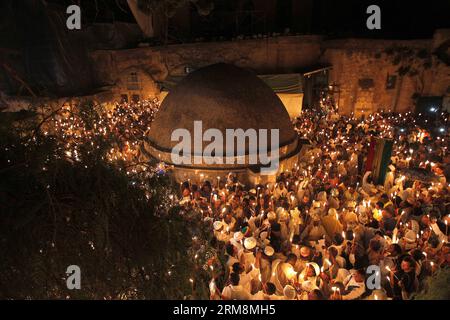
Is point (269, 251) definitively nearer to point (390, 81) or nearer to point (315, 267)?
point (315, 267)

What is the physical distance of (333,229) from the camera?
819 cm

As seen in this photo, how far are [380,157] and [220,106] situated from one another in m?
5.90

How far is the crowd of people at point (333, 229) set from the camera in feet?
20.3

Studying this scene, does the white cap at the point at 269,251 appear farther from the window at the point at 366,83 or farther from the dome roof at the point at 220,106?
the window at the point at 366,83

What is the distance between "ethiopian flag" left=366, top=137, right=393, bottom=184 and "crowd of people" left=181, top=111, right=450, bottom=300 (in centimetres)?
23

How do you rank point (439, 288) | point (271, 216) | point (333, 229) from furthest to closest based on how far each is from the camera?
point (271, 216)
point (333, 229)
point (439, 288)

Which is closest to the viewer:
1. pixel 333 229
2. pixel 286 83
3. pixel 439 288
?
pixel 439 288

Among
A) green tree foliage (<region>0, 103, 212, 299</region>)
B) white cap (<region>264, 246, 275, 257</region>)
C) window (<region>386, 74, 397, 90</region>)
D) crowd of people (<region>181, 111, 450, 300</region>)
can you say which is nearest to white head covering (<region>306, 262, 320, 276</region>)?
crowd of people (<region>181, 111, 450, 300</region>)

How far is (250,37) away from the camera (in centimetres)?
2256

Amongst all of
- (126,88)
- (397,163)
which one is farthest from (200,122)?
(126,88)

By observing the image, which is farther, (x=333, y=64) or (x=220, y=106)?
(x=333, y=64)

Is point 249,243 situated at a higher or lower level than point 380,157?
lower

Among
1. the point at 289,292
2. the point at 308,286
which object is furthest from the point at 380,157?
the point at 289,292

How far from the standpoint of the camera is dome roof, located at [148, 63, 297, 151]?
41.7 feet
